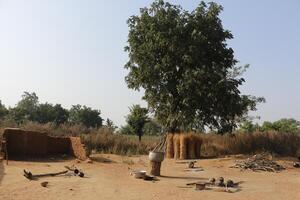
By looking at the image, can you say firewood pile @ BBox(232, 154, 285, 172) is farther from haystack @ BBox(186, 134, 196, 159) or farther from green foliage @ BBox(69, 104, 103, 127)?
green foliage @ BBox(69, 104, 103, 127)

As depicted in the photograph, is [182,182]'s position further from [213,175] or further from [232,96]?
[232,96]

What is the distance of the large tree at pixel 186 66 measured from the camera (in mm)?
23250

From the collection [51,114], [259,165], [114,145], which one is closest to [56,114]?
[51,114]

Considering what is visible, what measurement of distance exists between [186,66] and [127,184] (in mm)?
11506

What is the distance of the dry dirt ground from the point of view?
1150 centimetres

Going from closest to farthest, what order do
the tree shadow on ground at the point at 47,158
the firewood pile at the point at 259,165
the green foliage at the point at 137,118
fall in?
the firewood pile at the point at 259,165
the tree shadow on ground at the point at 47,158
the green foliage at the point at 137,118

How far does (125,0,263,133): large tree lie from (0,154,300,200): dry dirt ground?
5148 millimetres

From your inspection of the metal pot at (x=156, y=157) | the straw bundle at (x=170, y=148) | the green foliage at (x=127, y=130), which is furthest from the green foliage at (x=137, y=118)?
the metal pot at (x=156, y=157)

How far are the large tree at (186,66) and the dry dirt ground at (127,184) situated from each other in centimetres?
515

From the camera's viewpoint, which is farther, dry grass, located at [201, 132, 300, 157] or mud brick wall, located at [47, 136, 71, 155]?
dry grass, located at [201, 132, 300, 157]

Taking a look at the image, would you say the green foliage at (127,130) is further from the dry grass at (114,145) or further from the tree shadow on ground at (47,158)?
the tree shadow on ground at (47,158)

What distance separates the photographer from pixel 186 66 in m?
23.9

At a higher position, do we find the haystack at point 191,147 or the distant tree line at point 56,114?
the distant tree line at point 56,114

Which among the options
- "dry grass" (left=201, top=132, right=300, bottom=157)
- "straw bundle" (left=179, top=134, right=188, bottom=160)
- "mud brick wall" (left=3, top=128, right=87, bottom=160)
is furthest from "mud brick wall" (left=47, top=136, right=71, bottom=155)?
"dry grass" (left=201, top=132, right=300, bottom=157)
